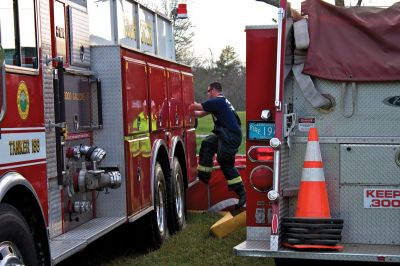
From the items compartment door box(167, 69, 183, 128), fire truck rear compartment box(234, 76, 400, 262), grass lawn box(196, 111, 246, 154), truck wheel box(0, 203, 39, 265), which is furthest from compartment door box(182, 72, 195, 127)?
grass lawn box(196, 111, 246, 154)

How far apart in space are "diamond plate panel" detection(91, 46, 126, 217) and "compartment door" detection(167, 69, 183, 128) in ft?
7.28

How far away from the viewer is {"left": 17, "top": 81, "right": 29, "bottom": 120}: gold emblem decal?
198 inches

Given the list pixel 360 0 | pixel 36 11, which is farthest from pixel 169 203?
pixel 360 0

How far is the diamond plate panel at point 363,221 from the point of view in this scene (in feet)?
19.4

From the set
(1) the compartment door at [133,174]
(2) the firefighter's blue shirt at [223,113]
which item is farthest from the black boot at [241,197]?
(1) the compartment door at [133,174]

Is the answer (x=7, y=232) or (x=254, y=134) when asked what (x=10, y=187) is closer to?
(x=7, y=232)

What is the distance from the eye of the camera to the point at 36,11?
5520mm

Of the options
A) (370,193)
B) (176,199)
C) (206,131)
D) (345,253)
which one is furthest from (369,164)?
(206,131)

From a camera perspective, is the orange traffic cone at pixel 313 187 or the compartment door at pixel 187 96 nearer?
the orange traffic cone at pixel 313 187

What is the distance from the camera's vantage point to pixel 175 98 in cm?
978

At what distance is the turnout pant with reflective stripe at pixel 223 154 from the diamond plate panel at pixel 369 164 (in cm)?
494

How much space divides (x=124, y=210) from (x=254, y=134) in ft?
5.51

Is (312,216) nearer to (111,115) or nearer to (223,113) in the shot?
(111,115)

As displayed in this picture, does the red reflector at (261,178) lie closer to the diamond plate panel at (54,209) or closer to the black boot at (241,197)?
the diamond plate panel at (54,209)
